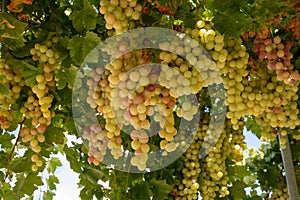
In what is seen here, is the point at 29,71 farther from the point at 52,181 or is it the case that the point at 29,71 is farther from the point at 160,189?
the point at 52,181

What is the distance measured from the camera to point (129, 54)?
4.75 ft

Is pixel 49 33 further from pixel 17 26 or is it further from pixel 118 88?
pixel 118 88

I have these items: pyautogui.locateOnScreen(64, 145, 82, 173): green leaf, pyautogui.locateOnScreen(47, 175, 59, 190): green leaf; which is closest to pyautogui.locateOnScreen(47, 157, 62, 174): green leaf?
pyautogui.locateOnScreen(47, 175, 59, 190): green leaf

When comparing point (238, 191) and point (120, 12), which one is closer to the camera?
point (120, 12)

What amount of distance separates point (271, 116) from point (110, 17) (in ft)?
2.56

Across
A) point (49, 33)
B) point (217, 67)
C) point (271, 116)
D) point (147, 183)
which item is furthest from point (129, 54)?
point (147, 183)

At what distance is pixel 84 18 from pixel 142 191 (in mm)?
1041

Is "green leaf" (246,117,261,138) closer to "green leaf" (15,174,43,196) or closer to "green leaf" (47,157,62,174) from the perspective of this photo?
"green leaf" (47,157,62,174)

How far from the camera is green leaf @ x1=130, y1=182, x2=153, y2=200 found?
2.31 metres

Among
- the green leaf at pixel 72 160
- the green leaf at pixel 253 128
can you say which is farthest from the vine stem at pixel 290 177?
the green leaf at pixel 72 160

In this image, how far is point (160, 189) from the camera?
7.81ft

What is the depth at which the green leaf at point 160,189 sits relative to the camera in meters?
2.37

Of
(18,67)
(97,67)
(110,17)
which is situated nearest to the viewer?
(110,17)

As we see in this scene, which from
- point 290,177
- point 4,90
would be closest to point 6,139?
point 4,90
